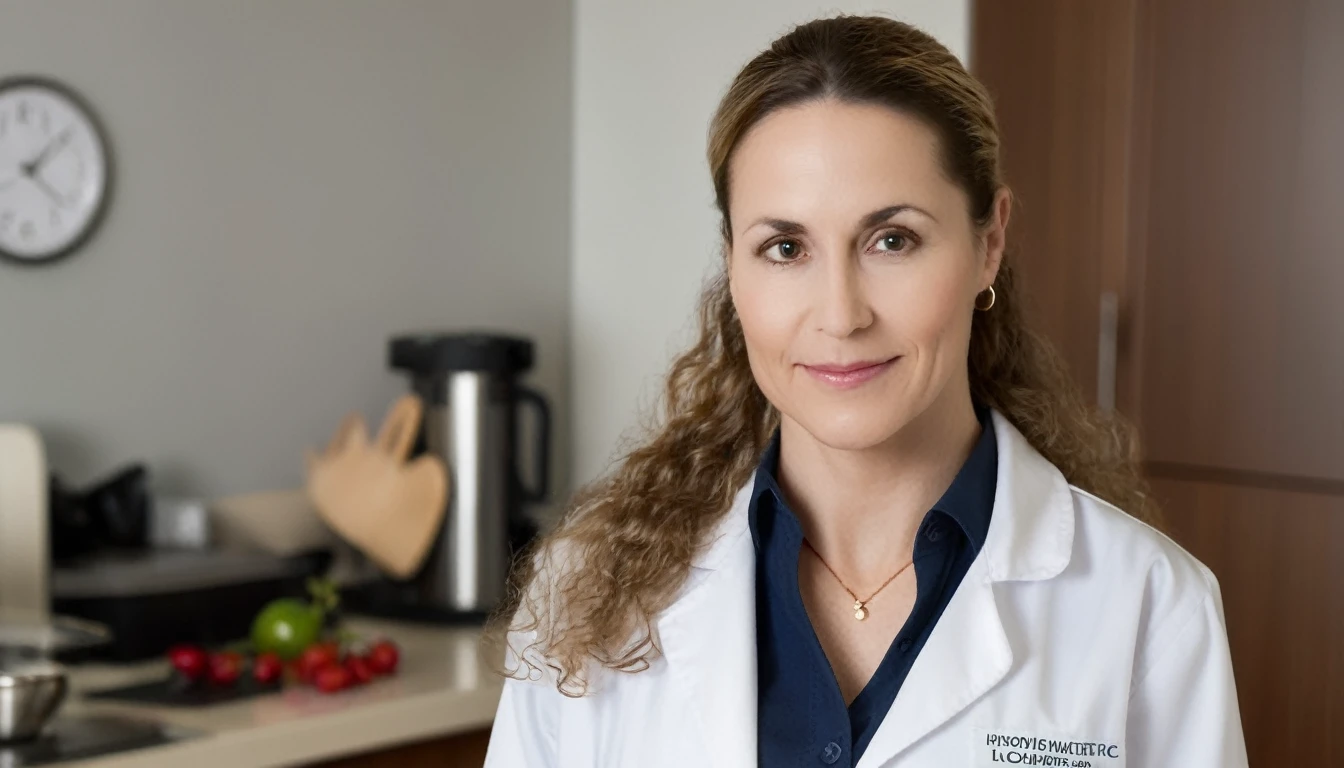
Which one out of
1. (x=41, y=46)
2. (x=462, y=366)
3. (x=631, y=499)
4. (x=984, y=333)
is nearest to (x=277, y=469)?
(x=462, y=366)

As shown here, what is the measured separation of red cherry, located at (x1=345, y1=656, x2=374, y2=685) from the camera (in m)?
2.11

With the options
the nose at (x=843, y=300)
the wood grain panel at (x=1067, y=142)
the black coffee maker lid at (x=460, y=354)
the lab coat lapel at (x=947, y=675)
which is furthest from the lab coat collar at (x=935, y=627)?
the black coffee maker lid at (x=460, y=354)

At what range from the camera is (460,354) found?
256 cm

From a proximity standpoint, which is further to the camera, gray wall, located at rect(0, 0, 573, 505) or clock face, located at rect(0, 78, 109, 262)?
gray wall, located at rect(0, 0, 573, 505)

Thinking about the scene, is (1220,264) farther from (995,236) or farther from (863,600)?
(863,600)

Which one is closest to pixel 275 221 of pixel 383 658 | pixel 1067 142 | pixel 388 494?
pixel 388 494

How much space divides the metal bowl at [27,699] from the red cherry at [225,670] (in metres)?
0.25

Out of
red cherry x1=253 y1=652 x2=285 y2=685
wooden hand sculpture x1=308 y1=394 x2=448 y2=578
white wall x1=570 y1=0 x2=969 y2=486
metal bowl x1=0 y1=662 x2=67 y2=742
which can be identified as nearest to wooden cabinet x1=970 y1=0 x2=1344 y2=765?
white wall x1=570 y1=0 x2=969 y2=486

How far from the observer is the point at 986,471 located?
1.33m

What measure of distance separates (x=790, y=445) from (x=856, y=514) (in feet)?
0.28

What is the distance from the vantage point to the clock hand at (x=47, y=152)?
2.28 meters

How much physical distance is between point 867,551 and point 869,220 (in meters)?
0.30

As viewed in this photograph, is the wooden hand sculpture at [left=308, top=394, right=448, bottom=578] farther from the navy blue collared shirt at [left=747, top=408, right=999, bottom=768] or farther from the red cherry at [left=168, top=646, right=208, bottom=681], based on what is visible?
the navy blue collared shirt at [left=747, top=408, right=999, bottom=768]

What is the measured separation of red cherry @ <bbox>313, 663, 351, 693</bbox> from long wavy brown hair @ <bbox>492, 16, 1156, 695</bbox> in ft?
1.96
